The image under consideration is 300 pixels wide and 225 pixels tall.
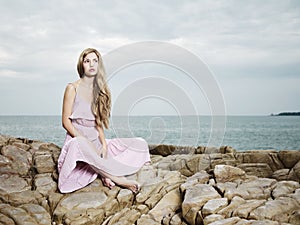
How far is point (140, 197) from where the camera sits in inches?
185

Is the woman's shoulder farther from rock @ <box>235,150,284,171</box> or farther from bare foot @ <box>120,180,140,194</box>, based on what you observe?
rock @ <box>235,150,284,171</box>

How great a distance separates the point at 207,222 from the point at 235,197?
484 mm

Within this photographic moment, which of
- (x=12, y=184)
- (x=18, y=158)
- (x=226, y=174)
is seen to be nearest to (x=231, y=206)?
(x=226, y=174)

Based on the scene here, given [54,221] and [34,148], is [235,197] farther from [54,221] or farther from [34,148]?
[34,148]

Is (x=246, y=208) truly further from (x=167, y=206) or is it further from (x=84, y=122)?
(x=84, y=122)

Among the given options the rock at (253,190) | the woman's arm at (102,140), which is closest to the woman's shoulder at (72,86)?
the woman's arm at (102,140)

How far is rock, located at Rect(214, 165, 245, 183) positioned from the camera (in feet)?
15.4

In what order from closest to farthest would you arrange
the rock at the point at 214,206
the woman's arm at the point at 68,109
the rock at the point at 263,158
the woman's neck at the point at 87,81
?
the rock at the point at 214,206, the woman's arm at the point at 68,109, the woman's neck at the point at 87,81, the rock at the point at 263,158

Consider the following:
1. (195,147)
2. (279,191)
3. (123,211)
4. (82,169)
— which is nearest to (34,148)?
(82,169)

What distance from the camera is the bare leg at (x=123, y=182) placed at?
4.79 metres

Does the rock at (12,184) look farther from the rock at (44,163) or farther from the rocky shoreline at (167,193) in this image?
the rock at (44,163)

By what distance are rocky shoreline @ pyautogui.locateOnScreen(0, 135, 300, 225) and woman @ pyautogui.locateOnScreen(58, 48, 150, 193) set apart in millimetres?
142

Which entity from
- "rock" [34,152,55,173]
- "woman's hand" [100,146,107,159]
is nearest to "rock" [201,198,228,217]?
"woman's hand" [100,146,107,159]

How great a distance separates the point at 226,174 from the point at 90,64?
2.16 meters
